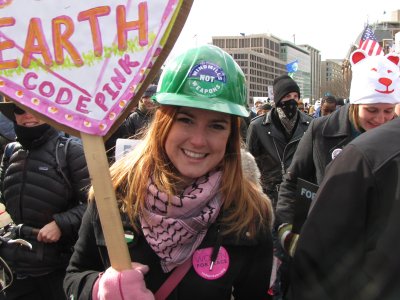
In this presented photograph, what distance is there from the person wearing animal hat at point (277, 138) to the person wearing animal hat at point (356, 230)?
318 centimetres

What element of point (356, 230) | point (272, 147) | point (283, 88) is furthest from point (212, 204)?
point (283, 88)

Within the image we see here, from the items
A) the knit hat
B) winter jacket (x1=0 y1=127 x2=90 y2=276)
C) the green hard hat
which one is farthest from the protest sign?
the knit hat

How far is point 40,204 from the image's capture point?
247 centimetres

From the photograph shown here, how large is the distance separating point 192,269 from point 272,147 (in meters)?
3.11

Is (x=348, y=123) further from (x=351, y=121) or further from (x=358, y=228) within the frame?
(x=358, y=228)

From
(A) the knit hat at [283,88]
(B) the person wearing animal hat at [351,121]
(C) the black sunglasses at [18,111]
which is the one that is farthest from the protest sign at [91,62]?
(A) the knit hat at [283,88]

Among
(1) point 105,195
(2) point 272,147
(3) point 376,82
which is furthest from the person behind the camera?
(2) point 272,147

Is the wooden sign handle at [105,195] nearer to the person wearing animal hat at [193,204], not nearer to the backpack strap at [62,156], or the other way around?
the person wearing animal hat at [193,204]

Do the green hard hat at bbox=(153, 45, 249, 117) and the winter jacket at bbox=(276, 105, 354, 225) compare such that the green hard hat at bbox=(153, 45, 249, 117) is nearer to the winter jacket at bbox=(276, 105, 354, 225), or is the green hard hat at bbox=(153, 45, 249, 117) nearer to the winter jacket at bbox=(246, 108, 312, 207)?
the winter jacket at bbox=(276, 105, 354, 225)

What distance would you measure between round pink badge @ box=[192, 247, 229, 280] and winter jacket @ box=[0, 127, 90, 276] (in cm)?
112

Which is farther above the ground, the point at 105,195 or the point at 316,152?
the point at 105,195

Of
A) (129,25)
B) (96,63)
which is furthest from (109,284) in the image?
(129,25)

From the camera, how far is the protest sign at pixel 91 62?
1.13m

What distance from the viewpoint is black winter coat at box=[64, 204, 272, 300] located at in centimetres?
154
